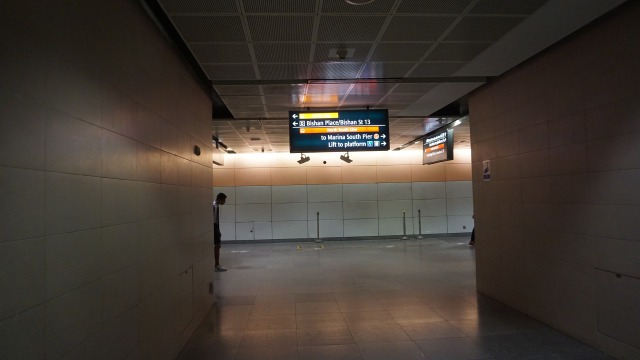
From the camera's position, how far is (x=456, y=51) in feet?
13.8

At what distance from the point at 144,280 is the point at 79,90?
159 centimetres

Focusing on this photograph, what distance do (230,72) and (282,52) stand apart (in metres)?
0.94

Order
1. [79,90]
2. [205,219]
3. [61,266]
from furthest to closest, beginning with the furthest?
[205,219] → [79,90] → [61,266]

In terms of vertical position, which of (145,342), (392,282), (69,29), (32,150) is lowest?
(392,282)

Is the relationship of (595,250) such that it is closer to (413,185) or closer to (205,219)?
(205,219)

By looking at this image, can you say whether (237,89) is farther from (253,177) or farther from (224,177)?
(224,177)

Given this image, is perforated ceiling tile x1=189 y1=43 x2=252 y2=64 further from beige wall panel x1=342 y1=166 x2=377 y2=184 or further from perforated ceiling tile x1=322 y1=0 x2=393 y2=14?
beige wall panel x1=342 y1=166 x2=377 y2=184

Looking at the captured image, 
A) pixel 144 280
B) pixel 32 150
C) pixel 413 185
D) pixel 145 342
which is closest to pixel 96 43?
pixel 32 150

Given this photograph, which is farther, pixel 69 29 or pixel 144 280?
pixel 144 280

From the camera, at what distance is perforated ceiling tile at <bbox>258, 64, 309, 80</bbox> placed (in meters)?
4.48

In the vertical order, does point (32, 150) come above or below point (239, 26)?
below

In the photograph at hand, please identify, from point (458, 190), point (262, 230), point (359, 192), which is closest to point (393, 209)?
point (359, 192)

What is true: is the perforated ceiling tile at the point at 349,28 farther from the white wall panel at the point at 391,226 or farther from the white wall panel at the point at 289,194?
the white wall panel at the point at 391,226

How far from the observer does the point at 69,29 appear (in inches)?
76.4
